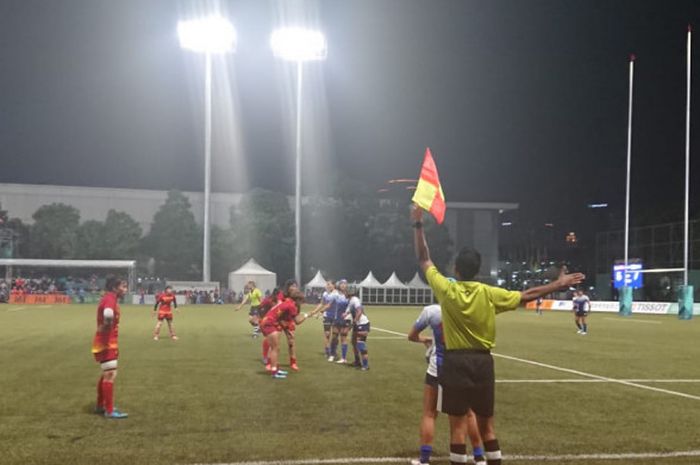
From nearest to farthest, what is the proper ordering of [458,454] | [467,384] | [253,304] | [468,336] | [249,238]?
1. [467,384]
2. [468,336]
3. [458,454]
4. [253,304]
5. [249,238]

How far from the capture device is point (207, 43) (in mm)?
63688

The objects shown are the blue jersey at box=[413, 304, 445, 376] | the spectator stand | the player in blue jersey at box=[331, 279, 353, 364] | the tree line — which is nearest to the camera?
→ the blue jersey at box=[413, 304, 445, 376]

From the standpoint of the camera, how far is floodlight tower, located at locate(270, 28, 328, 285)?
213ft

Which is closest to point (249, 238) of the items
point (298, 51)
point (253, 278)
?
point (253, 278)

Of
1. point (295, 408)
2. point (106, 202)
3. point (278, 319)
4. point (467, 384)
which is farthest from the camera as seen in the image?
point (106, 202)

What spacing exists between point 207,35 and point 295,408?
57.3 m

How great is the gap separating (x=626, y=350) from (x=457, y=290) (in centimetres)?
1931

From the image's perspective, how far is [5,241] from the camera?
72.2 metres

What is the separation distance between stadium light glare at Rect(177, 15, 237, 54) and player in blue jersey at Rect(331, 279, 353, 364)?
50.0 m

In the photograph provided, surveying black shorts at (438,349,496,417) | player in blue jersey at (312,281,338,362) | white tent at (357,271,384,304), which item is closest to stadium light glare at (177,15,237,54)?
white tent at (357,271,384,304)

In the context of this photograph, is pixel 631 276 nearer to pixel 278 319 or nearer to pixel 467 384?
pixel 278 319

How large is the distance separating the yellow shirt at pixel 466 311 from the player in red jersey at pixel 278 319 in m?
9.96

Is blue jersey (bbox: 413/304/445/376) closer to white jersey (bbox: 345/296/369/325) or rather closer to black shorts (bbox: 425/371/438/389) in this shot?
black shorts (bbox: 425/371/438/389)

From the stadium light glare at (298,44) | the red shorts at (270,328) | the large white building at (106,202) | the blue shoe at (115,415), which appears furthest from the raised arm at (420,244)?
the large white building at (106,202)
